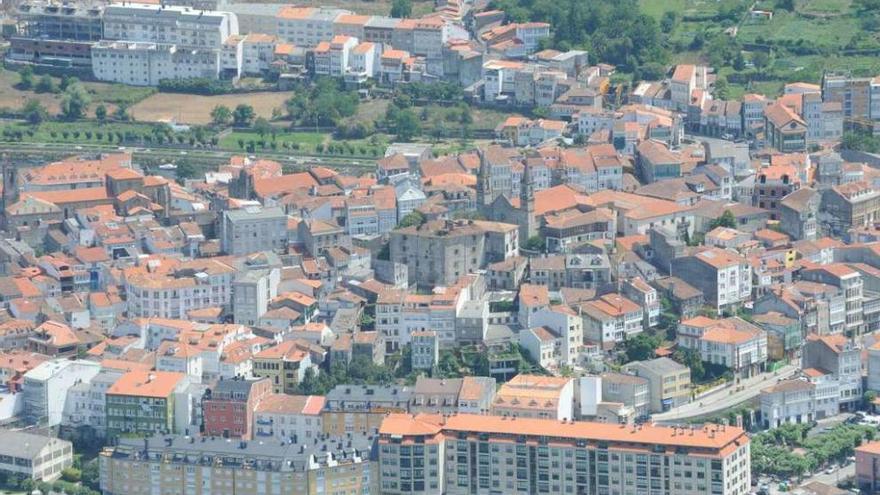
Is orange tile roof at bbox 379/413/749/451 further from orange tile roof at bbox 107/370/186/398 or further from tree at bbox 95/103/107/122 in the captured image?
tree at bbox 95/103/107/122

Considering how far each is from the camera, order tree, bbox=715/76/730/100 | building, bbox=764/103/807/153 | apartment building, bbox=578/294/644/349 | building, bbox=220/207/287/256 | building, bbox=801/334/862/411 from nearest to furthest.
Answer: building, bbox=801/334/862/411 < apartment building, bbox=578/294/644/349 < building, bbox=220/207/287/256 < building, bbox=764/103/807/153 < tree, bbox=715/76/730/100

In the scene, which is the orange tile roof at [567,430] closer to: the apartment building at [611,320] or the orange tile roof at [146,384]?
the orange tile roof at [146,384]

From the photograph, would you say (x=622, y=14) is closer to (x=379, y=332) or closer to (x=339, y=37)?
(x=339, y=37)

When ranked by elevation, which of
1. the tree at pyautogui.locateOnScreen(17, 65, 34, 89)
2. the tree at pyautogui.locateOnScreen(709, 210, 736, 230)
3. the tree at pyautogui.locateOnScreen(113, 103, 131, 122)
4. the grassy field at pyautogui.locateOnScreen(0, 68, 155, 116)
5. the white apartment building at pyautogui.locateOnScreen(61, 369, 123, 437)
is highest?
the tree at pyautogui.locateOnScreen(17, 65, 34, 89)

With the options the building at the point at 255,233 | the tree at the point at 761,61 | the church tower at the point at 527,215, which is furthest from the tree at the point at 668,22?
the building at the point at 255,233

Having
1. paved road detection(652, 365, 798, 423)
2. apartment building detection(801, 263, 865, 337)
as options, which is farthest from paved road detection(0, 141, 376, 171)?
paved road detection(652, 365, 798, 423)

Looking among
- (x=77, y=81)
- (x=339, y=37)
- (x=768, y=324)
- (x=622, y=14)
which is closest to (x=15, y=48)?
(x=77, y=81)

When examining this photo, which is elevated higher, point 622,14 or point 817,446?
point 622,14
